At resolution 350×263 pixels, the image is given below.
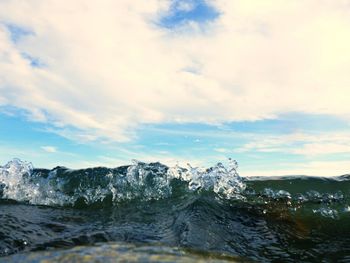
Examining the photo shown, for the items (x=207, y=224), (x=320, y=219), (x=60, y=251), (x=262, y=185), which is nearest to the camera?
(x=60, y=251)

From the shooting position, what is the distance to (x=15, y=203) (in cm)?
1130

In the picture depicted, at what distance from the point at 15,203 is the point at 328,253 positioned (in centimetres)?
861

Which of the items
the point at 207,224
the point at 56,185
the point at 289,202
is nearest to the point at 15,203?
the point at 56,185

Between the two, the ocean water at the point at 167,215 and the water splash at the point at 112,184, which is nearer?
the ocean water at the point at 167,215

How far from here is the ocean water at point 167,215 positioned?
5.23 metres

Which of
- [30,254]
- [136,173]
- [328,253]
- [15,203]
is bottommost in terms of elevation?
[328,253]

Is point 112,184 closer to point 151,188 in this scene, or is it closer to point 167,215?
point 151,188

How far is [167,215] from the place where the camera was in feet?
32.0

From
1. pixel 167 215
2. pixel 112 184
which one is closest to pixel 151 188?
pixel 112 184

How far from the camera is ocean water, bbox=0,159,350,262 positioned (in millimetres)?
5233

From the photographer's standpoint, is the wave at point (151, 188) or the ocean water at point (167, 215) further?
the wave at point (151, 188)

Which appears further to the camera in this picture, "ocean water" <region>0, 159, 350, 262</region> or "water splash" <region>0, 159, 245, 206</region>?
"water splash" <region>0, 159, 245, 206</region>

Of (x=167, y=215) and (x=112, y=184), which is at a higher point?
(x=112, y=184)

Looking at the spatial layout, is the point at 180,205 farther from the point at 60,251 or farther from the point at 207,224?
the point at 60,251
